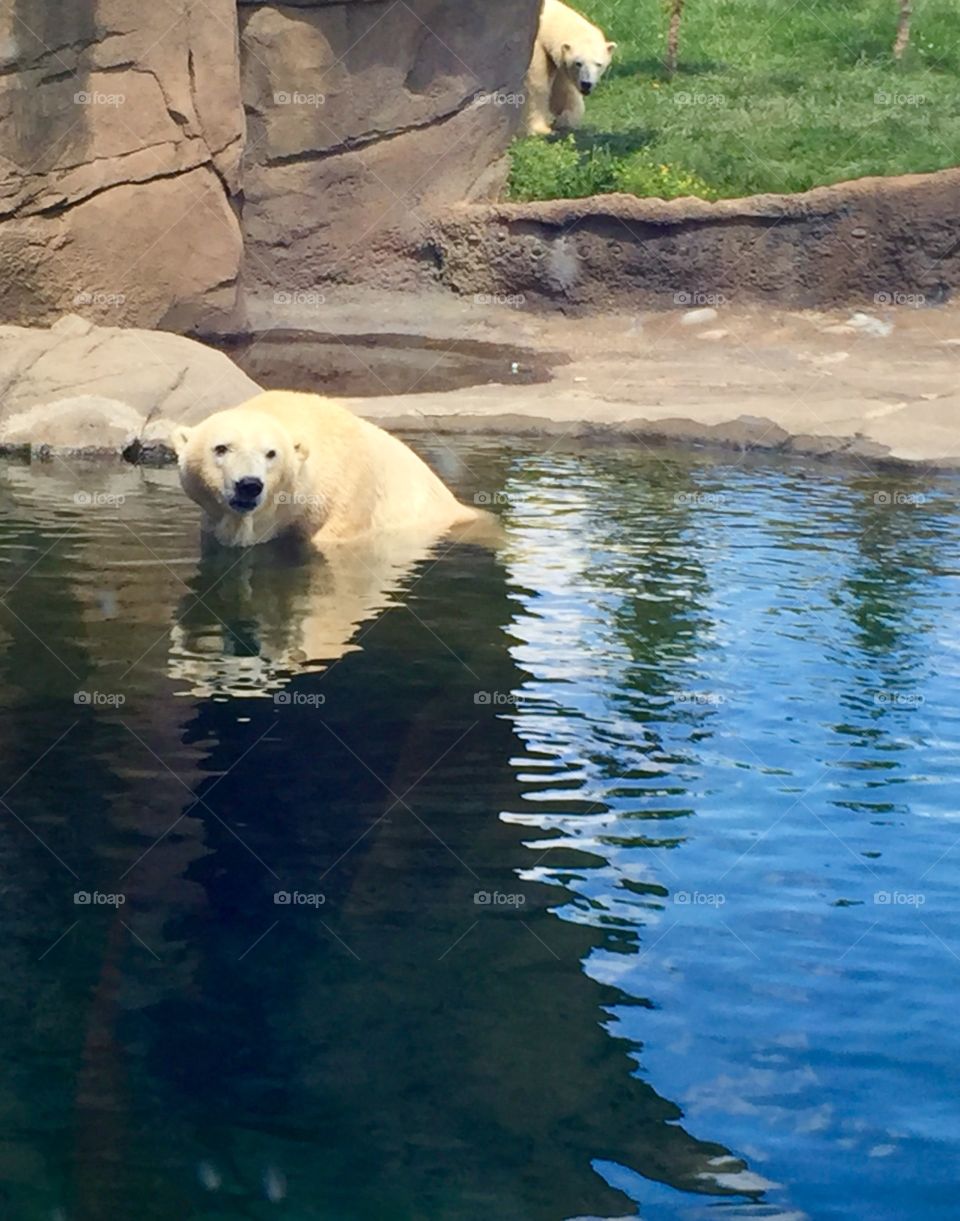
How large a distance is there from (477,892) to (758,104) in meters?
14.7

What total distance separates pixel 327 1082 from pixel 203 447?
4.55 metres

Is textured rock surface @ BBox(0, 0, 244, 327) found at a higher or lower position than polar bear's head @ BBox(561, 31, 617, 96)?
lower

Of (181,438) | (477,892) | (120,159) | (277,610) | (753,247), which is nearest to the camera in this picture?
(477,892)

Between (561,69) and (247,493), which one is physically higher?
(561,69)

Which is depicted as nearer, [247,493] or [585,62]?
[247,493]

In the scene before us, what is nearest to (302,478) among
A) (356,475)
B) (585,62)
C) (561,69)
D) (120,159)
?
(356,475)

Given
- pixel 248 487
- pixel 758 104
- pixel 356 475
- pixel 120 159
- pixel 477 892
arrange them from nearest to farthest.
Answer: pixel 477 892
pixel 248 487
pixel 356 475
pixel 120 159
pixel 758 104

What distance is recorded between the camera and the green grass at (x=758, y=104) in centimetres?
1563

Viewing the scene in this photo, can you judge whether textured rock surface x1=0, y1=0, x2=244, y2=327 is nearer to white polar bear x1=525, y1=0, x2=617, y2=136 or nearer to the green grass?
the green grass

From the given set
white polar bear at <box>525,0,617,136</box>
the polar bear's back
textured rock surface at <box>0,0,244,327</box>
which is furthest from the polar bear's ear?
white polar bear at <box>525,0,617,136</box>

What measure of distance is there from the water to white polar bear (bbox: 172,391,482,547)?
38cm

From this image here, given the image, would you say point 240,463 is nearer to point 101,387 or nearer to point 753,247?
point 101,387

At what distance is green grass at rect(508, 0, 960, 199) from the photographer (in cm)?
1563

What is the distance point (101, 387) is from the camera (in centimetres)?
997
